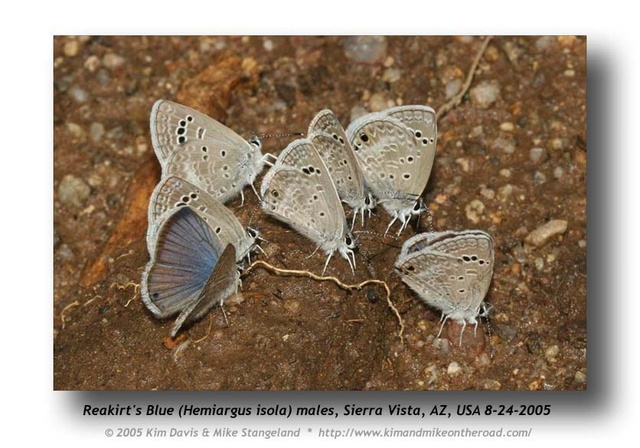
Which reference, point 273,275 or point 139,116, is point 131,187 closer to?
point 139,116

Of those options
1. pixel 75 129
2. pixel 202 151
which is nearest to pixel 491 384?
pixel 202 151

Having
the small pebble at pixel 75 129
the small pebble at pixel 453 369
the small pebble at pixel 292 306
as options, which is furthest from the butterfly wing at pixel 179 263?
the small pebble at pixel 75 129

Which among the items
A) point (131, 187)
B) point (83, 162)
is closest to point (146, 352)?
point (131, 187)

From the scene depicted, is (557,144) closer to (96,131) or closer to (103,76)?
(96,131)

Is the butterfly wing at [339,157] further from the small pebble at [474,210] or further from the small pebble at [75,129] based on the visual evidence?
the small pebble at [75,129]

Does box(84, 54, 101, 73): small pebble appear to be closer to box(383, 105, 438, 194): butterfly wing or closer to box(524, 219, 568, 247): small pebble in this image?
box(383, 105, 438, 194): butterfly wing

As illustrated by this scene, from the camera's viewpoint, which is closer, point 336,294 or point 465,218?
point 336,294
